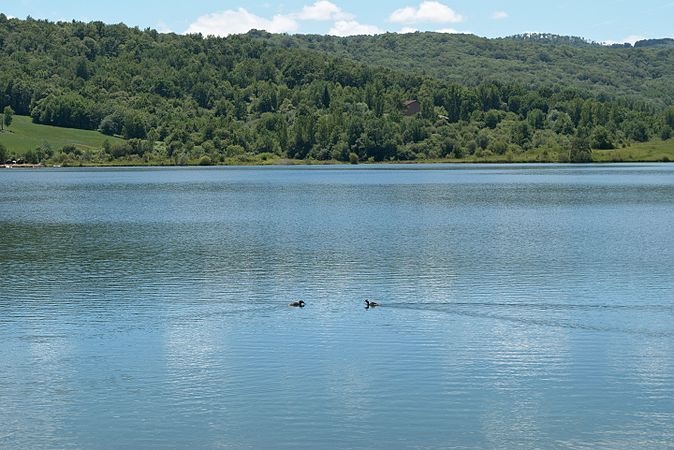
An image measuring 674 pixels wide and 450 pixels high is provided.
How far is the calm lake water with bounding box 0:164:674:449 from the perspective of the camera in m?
27.0

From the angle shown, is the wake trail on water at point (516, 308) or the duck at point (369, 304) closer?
the wake trail on water at point (516, 308)

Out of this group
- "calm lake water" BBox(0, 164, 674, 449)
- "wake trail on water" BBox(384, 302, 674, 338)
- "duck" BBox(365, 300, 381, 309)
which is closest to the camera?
"calm lake water" BBox(0, 164, 674, 449)

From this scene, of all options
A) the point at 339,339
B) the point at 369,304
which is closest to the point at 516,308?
the point at 369,304

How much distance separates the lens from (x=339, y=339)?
1479 inches

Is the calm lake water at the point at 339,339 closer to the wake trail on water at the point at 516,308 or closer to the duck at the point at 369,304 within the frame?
the wake trail on water at the point at 516,308

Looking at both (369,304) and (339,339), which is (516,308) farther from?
(339,339)

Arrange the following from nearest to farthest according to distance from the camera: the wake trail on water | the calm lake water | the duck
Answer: the calm lake water
the wake trail on water
the duck

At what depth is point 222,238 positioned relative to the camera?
252 feet

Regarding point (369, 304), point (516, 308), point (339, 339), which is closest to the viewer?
point (339, 339)

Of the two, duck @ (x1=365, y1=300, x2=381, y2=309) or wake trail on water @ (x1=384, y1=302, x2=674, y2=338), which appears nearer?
wake trail on water @ (x1=384, y1=302, x2=674, y2=338)

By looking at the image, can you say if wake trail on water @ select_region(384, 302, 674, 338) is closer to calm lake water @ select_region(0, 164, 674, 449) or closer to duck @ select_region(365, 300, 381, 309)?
calm lake water @ select_region(0, 164, 674, 449)

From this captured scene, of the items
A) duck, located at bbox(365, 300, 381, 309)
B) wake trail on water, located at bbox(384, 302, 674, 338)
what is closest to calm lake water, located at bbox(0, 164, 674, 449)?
wake trail on water, located at bbox(384, 302, 674, 338)

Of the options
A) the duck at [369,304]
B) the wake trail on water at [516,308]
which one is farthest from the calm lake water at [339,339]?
the duck at [369,304]

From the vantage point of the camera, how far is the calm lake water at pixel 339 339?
88.4 feet
